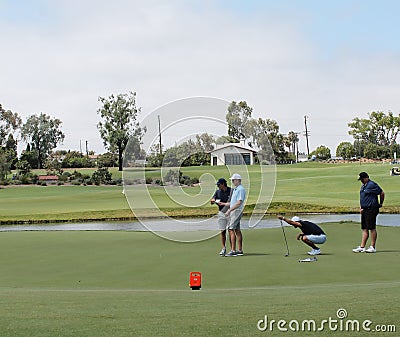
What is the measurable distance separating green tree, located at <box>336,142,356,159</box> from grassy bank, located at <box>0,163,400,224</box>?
51736 mm

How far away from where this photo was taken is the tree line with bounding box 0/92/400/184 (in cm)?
2181

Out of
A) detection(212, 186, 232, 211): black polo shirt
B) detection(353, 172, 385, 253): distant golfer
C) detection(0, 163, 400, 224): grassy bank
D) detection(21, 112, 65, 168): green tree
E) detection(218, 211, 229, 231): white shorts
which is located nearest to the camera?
detection(353, 172, 385, 253): distant golfer

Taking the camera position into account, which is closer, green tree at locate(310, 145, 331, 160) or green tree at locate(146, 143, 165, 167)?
green tree at locate(146, 143, 165, 167)

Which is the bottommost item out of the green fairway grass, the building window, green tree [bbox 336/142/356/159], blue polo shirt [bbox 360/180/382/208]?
the green fairway grass

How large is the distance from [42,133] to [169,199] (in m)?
76.7

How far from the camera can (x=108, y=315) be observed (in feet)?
23.5

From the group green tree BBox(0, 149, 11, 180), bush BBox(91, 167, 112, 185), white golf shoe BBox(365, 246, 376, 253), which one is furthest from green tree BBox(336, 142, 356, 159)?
white golf shoe BBox(365, 246, 376, 253)

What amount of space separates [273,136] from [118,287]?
105 m

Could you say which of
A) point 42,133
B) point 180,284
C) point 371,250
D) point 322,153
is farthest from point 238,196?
point 322,153

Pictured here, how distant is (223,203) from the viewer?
588 inches

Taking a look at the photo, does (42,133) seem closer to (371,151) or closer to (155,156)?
(371,151)

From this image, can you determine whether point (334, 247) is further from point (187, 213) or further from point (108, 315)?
point (187, 213)

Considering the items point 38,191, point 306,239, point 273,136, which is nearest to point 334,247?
point 306,239

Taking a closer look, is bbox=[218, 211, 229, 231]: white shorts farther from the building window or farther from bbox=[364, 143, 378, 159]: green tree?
bbox=[364, 143, 378, 159]: green tree
